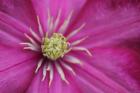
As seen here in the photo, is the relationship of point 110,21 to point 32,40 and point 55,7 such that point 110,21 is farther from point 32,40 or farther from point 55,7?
point 32,40

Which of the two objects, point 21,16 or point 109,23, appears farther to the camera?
point 109,23

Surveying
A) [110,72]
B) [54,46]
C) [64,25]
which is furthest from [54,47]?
[110,72]

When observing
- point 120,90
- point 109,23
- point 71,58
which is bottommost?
point 120,90

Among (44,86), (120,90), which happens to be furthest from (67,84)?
(120,90)

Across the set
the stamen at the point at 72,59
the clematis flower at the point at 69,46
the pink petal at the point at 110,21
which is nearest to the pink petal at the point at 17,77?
the clematis flower at the point at 69,46

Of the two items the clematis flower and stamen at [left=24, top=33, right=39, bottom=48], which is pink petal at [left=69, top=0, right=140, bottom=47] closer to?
the clematis flower

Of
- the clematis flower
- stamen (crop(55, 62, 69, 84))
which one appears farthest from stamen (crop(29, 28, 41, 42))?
stamen (crop(55, 62, 69, 84))

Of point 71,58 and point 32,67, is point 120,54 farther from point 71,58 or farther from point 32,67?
point 32,67
